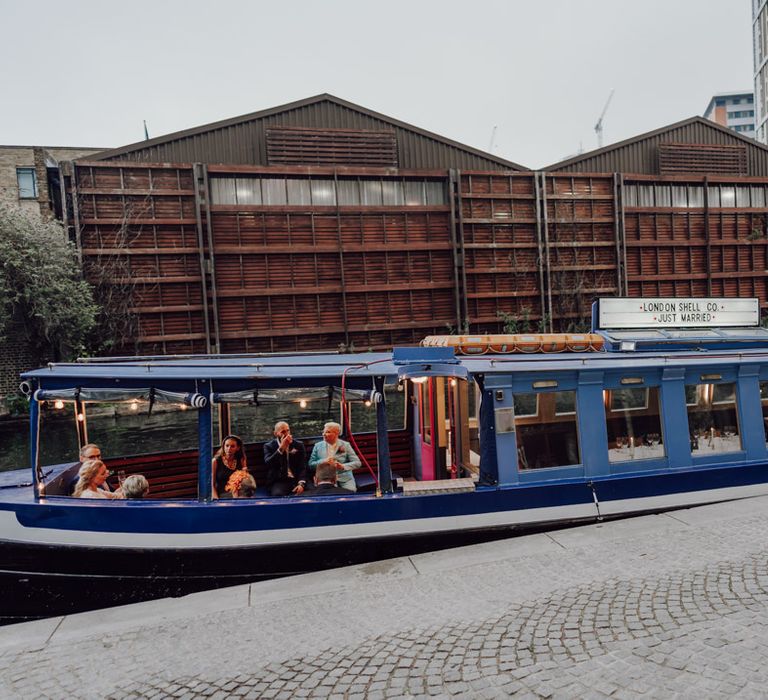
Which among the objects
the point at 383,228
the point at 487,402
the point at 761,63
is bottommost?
the point at 487,402

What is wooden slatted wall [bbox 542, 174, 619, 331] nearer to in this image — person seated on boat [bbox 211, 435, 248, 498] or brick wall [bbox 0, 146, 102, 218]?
person seated on boat [bbox 211, 435, 248, 498]

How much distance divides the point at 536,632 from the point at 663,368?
4213 millimetres

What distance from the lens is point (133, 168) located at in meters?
18.8

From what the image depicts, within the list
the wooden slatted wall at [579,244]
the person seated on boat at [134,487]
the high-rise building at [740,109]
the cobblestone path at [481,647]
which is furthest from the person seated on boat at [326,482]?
the high-rise building at [740,109]

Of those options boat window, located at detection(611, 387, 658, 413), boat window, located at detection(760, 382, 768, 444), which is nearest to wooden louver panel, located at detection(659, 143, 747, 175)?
boat window, located at detection(760, 382, 768, 444)

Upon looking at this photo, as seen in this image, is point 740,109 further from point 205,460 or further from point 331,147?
point 205,460

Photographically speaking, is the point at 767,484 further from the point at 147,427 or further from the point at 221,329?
the point at 221,329

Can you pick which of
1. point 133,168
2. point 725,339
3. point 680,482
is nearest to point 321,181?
point 133,168

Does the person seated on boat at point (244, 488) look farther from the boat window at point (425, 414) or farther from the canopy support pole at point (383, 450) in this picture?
the boat window at point (425, 414)

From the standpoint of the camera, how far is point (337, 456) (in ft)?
20.6

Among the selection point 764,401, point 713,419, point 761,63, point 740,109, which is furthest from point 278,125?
point 740,109

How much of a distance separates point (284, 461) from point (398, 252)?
15792 millimetres

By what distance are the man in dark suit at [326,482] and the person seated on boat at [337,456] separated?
0.19 feet

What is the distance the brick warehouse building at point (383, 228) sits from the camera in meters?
19.1
